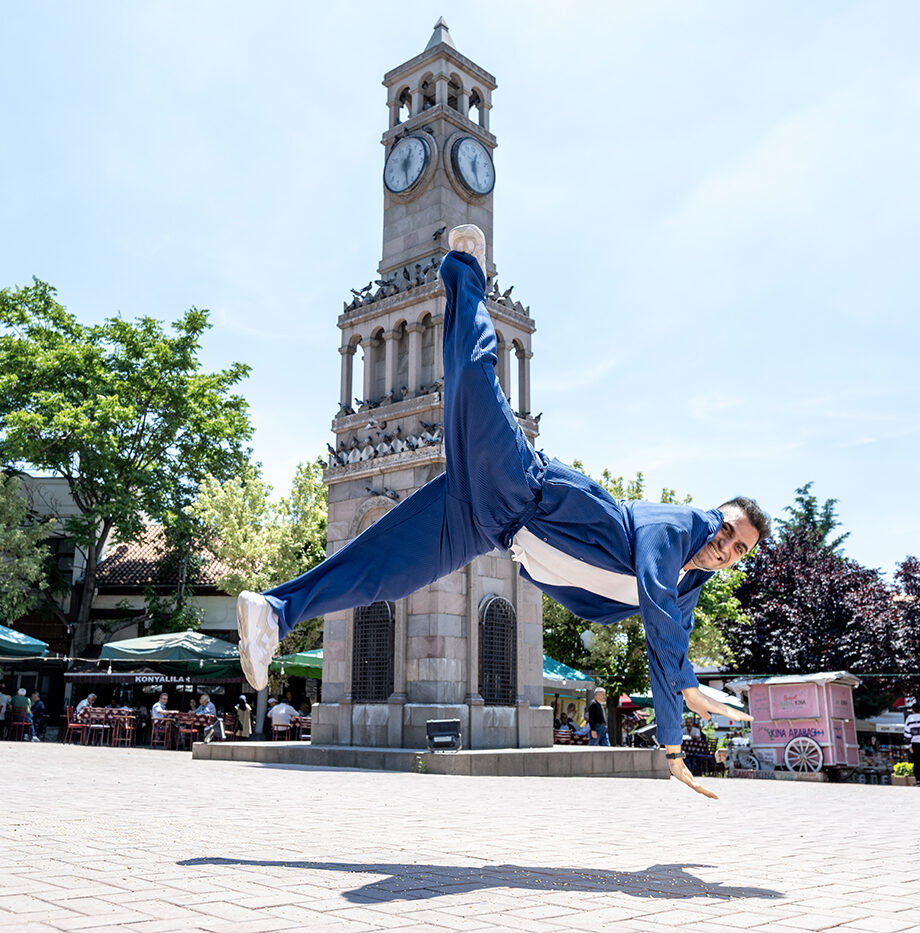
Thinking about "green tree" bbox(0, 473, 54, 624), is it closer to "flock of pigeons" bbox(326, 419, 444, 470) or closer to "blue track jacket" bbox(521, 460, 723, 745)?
"flock of pigeons" bbox(326, 419, 444, 470)

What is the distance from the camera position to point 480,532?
5.61m

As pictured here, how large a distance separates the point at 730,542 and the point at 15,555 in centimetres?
2910

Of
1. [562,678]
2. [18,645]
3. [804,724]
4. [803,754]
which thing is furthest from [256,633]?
[562,678]

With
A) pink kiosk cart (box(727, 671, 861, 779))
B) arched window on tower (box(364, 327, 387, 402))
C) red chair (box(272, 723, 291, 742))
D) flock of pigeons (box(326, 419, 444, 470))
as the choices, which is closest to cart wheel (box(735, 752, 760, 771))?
pink kiosk cart (box(727, 671, 861, 779))

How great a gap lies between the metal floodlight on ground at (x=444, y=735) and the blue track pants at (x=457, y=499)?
31.8 ft

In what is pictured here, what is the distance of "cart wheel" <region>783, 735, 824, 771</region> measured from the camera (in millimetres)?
17266

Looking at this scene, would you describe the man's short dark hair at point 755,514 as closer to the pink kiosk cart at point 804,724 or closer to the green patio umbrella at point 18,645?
the pink kiosk cart at point 804,724

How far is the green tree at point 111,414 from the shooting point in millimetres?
29719

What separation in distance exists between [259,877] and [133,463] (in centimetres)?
2880

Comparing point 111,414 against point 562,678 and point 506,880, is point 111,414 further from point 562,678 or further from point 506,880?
point 506,880

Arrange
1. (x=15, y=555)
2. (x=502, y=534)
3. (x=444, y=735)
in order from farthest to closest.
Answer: (x=15, y=555), (x=444, y=735), (x=502, y=534)

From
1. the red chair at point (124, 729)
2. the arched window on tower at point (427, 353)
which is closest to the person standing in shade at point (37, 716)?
the red chair at point (124, 729)

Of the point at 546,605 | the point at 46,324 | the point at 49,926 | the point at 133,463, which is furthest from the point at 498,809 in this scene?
the point at 46,324

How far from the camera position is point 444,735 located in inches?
584
